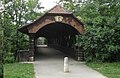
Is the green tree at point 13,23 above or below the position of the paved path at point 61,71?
above

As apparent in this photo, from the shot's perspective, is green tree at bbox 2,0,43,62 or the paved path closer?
the paved path

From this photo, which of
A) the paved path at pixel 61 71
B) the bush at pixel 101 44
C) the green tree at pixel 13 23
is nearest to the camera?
the paved path at pixel 61 71

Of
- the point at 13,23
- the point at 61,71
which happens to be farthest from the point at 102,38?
the point at 13,23

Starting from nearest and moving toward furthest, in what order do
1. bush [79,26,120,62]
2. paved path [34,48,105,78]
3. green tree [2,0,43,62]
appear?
paved path [34,48,105,78]
bush [79,26,120,62]
green tree [2,0,43,62]

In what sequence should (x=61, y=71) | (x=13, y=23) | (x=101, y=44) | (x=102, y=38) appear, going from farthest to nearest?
1. (x=13, y=23)
2. (x=101, y=44)
3. (x=102, y=38)
4. (x=61, y=71)

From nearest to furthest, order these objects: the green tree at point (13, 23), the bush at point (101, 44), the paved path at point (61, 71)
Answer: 1. the paved path at point (61, 71)
2. the bush at point (101, 44)
3. the green tree at point (13, 23)

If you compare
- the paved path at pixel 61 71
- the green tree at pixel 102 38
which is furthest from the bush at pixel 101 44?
the paved path at pixel 61 71

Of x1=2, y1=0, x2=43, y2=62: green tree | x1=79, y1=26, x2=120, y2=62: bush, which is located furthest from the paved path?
x1=2, y1=0, x2=43, y2=62: green tree

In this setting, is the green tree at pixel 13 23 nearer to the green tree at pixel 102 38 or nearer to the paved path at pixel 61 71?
the paved path at pixel 61 71

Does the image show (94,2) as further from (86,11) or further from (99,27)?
(99,27)

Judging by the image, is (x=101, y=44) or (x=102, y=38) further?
(x=101, y=44)

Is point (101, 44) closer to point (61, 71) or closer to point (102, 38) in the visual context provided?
point (102, 38)

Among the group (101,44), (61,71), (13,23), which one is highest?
(13,23)

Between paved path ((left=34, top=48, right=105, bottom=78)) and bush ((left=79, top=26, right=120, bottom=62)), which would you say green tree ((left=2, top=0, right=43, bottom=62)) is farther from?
bush ((left=79, top=26, right=120, bottom=62))
